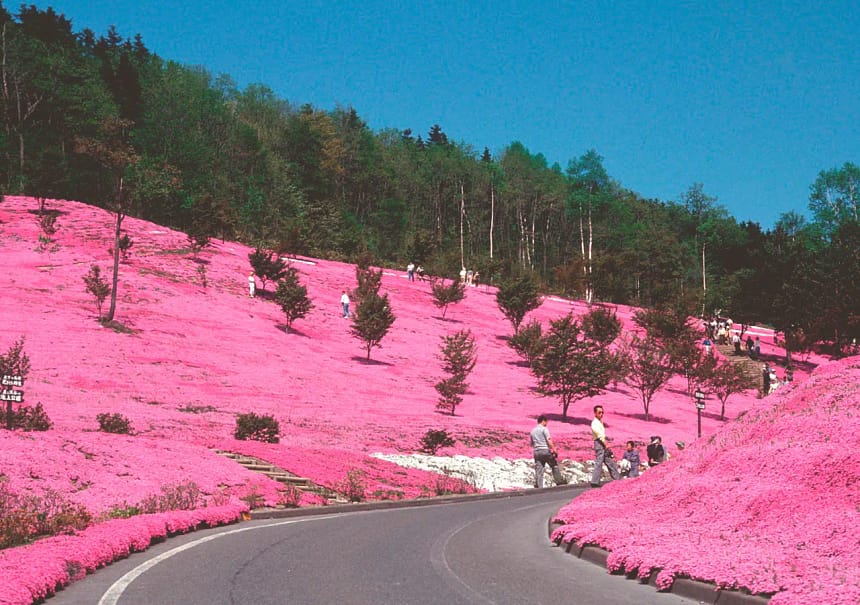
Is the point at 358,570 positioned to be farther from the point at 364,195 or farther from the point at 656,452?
the point at 364,195

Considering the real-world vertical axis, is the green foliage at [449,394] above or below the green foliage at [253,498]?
above

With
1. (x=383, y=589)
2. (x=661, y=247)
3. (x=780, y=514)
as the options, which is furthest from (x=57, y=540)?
(x=661, y=247)

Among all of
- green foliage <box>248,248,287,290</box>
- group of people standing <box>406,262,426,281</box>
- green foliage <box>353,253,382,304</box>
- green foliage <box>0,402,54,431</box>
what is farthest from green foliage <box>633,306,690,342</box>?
green foliage <box>0,402,54,431</box>

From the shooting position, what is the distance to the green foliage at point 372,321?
46.6 m

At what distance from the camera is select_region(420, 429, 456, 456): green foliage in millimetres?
27094

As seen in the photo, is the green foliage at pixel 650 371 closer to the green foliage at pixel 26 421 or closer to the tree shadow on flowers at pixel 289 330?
the tree shadow on flowers at pixel 289 330

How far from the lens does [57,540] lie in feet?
32.1

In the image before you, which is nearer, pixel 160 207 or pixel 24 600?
pixel 24 600

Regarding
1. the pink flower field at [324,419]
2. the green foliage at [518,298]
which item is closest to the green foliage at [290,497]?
the pink flower field at [324,419]

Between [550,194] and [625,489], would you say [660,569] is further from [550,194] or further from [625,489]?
[550,194]

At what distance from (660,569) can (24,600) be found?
19.0 feet

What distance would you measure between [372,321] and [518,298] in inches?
631

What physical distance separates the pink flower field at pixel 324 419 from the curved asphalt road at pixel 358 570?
1.40 feet

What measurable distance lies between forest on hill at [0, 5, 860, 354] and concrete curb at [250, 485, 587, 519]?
3594 centimetres
